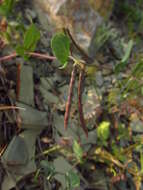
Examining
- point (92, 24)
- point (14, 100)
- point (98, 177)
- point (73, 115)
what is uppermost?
point (92, 24)

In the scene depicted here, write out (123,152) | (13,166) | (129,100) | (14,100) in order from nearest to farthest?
(13,166)
(14,100)
(123,152)
(129,100)

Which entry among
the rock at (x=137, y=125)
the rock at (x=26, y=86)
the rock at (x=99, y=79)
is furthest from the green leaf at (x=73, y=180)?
the rock at (x=99, y=79)

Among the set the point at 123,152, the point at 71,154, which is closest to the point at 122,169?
the point at 123,152

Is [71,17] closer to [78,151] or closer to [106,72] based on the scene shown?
[106,72]

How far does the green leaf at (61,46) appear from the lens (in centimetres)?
99

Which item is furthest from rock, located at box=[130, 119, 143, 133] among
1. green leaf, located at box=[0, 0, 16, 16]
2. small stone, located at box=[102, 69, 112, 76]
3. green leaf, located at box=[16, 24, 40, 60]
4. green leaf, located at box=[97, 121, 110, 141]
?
green leaf, located at box=[0, 0, 16, 16]

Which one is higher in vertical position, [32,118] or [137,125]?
[32,118]

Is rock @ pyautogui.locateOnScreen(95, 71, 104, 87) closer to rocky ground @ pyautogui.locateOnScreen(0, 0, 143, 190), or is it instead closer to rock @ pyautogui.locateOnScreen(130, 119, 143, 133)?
rocky ground @ pyautogui.locateOnScreen(0, 0, 143, 190)

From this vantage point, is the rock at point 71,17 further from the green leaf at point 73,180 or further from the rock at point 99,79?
the green leaf at point 73,180

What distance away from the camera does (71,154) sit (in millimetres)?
1404

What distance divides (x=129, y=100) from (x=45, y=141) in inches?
20.0

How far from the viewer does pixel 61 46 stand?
1008 millimetres

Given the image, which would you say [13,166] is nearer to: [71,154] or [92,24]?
[71,154]

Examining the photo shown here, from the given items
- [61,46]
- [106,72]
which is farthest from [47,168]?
[106,72]
